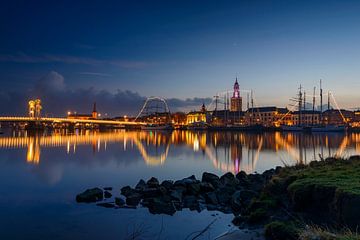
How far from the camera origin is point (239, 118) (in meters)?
163

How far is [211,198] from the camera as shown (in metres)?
15.6

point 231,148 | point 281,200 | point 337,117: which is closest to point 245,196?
point 281,200

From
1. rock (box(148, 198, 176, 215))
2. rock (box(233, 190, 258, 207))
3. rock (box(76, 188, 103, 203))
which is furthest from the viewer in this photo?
rock (box(76, 188, 103, 203))

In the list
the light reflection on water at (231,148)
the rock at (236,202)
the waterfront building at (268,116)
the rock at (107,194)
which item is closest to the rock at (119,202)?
the rock at (107,194)

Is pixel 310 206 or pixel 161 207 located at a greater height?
pixel 310 206

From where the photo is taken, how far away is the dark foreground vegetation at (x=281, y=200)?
28.0 feet

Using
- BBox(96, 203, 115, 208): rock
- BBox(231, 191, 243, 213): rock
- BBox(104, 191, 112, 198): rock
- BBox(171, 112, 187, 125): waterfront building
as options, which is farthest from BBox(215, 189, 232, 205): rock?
BBox(171, 112, 187, 125): waterfront building

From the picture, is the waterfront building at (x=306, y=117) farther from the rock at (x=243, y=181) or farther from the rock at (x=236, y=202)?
the rock at (x=236, y=202)

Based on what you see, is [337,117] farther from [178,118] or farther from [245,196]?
[245,196]

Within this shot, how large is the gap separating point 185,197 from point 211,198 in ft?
4.39

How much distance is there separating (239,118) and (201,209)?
497 feet

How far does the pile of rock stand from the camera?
14.6 meters

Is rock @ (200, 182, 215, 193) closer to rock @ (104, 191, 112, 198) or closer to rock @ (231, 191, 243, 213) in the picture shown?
rock @ (231, 191, 243, 213)

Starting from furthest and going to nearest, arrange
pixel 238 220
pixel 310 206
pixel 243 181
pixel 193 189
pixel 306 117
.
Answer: pixel 306 117, pixel 243 181, pixel 193 189, pixel 238 220, pixel 310 206
